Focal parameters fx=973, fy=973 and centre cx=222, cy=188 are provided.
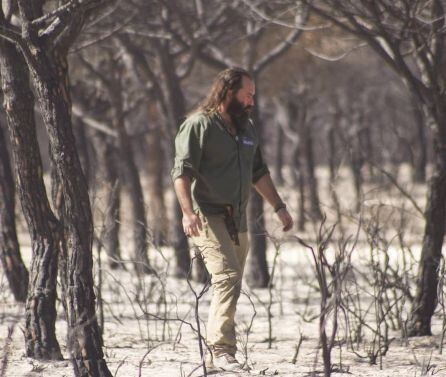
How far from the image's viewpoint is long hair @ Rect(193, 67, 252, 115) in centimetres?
523

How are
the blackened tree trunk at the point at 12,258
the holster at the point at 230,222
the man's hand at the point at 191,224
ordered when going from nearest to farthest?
the man's hand at the point at 191,224, the holster at the point at 230,222, the blackened tree trunk at the point at 12,258

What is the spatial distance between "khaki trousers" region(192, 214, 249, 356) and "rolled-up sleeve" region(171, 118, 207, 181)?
0.29 metres

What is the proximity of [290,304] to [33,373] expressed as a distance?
455 centimetres

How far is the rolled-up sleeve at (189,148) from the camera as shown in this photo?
5039 millimetres

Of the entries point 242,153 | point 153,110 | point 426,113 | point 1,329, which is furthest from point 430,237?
point 153,110

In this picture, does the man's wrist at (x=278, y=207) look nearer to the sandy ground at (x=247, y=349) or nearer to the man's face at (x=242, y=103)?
the sandy ground at (x=247, y=349)

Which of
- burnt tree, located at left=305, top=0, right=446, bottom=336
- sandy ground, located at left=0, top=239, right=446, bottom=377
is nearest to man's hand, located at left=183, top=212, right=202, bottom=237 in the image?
sandy ground, located at left=0, top=239, right=446, bottom=377

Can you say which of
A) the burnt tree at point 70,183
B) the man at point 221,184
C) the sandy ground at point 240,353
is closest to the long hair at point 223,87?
the man at point 221,184

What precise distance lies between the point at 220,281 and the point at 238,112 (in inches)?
36.4

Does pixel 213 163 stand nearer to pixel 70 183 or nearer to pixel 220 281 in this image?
pixel 220 281

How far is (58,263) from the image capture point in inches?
230

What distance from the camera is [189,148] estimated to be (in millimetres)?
5090

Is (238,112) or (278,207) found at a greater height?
(238,112)

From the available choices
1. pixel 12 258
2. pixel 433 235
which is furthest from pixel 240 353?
pixel 12 258
